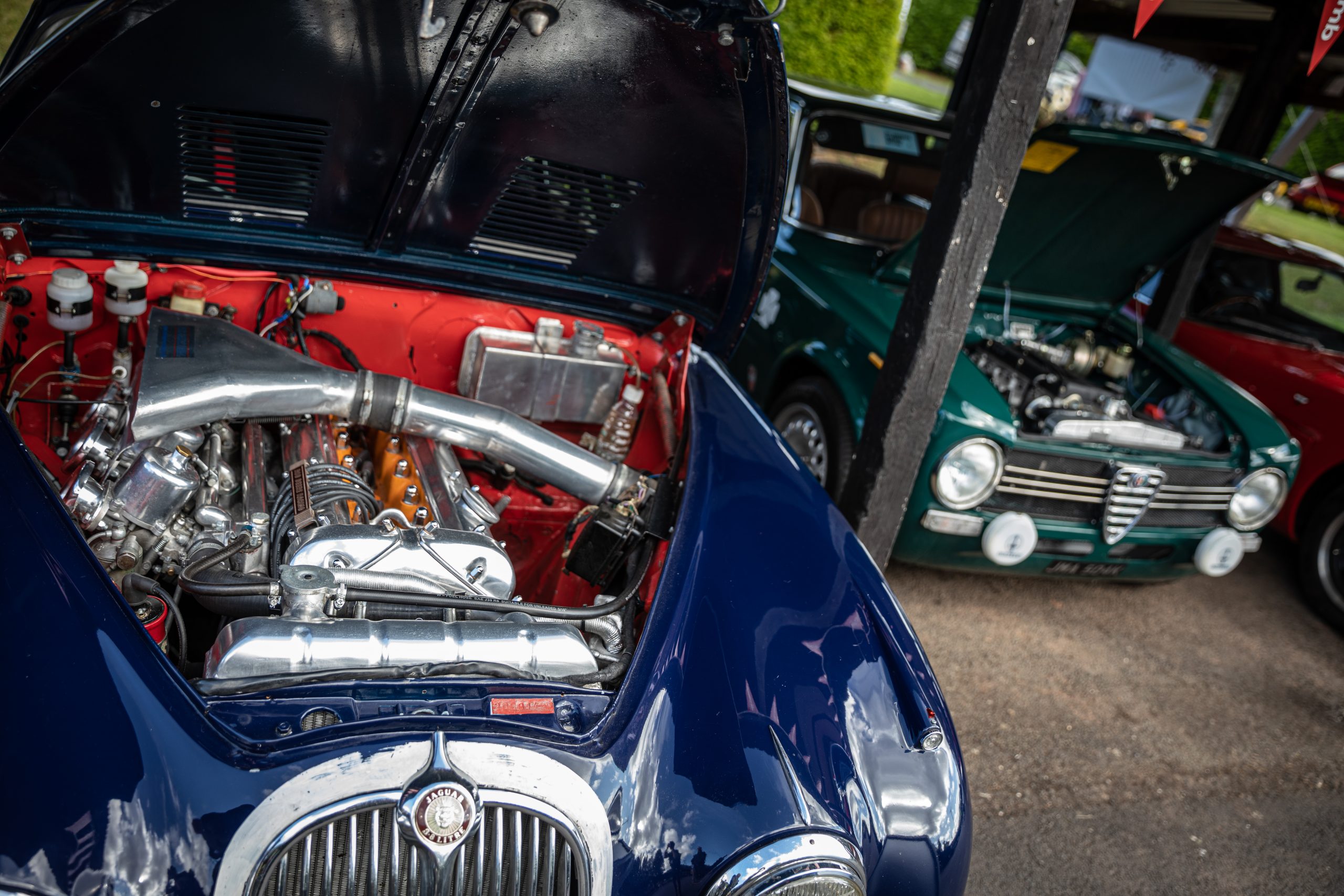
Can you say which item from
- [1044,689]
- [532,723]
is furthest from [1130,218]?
[532,723]

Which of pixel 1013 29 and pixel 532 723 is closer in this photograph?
pixel 532 723

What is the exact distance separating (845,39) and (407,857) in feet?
48.7

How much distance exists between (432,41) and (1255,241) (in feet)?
17.6

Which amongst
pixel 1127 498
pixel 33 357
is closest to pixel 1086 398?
pixel 1127 498

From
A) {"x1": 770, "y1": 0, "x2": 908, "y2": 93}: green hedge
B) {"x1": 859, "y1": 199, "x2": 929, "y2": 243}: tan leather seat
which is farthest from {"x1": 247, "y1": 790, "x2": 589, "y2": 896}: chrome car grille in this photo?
{"x1": 770, "y1": 0, "x2": 908, "y2": 93}: green hedge

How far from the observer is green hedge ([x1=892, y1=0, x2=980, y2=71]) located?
2230 cm

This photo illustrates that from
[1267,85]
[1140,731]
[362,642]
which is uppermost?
[1267,85]

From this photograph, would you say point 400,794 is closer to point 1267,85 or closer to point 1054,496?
point 1054,496

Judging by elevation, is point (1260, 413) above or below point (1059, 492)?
above

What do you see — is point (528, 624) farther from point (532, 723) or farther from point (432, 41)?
point (432, 41)

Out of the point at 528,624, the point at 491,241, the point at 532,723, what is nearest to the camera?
the point at 532,723

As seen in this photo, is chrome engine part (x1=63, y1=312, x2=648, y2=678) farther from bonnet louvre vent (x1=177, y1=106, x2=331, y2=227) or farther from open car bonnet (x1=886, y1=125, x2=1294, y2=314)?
open car bonnet (x1=886, y1=125, x2=1294, y2=314)

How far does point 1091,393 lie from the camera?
3.97 m

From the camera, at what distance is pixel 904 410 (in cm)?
308
